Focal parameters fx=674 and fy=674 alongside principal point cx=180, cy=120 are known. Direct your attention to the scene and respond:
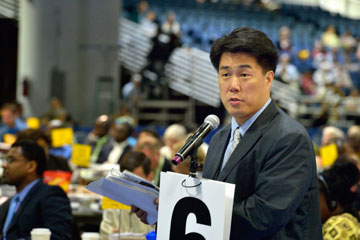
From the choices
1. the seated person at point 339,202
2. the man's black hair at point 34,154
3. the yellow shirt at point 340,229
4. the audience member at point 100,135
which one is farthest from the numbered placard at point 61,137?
the yellow shirt at point 340,229

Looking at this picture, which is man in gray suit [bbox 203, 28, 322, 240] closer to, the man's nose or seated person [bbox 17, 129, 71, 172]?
the man's nose

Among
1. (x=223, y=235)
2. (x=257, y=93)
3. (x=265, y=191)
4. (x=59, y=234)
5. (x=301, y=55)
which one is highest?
(x=301, y=55)

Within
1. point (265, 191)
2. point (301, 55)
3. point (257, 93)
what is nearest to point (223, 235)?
point (265, 191)

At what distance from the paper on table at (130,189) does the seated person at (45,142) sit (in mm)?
3681

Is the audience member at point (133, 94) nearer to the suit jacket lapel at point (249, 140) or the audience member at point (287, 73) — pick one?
the audience member at point (287, 73)

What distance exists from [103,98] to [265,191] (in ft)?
37.4

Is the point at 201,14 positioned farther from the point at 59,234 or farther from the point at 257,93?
the point at 257,93

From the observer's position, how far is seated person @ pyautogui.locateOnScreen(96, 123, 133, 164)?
30.5ft

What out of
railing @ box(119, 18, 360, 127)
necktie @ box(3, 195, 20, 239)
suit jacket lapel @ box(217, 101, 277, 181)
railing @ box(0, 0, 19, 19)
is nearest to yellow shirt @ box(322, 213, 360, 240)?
suit jacket lapel @ box(217, 101, 277, 181)

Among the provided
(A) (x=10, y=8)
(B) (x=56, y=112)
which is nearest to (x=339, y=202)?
(B) (x=56, y=112)

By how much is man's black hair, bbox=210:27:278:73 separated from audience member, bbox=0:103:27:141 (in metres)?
8.87

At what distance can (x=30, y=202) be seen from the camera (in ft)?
14.4

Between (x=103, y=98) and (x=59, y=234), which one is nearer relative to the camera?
(x=59, y=234)

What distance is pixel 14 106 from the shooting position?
36.8 feet
